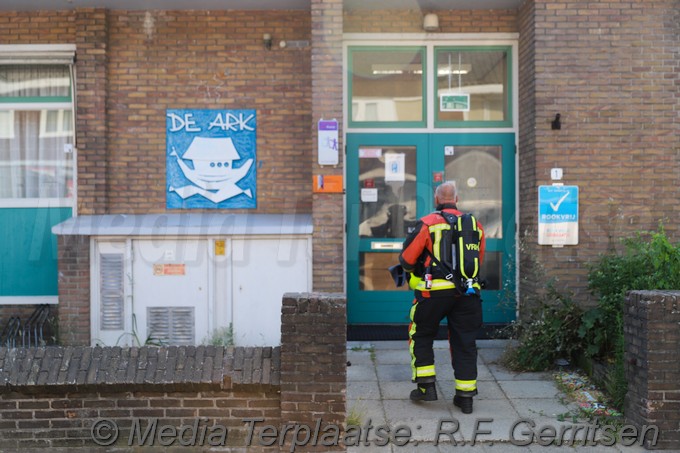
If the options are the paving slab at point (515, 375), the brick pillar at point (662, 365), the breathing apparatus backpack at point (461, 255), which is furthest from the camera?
the paving slab at point (515, 375)

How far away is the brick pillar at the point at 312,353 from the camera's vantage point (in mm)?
4746

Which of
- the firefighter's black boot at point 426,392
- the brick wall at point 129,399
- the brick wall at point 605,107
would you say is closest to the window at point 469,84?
the brick wall at point 605,107

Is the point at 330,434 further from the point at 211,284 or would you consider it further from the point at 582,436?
the point at 211,284

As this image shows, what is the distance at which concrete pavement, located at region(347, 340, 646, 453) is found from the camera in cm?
501

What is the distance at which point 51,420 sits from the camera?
191 inches

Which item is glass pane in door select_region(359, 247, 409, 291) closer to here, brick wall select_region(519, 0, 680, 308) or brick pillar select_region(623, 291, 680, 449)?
brick wall select_region(519, 0, 680, 308)

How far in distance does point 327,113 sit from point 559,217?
2.85 meters

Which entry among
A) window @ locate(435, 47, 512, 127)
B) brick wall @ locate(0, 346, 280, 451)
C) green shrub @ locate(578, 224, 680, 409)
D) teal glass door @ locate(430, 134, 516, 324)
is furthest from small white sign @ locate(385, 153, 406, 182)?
brick wall @ locate(0, 346, 280, 451)

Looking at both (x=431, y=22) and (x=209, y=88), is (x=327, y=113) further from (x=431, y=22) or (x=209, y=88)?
(x=431, y=22)

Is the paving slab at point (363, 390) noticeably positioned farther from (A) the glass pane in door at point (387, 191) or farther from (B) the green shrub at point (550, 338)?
(A) the glass pane in door at point (387, 191)

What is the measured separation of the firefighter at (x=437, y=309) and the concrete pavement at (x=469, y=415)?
0.89 ft

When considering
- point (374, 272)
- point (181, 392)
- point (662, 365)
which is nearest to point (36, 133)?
point (374, 272)

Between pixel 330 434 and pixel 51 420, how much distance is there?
80.2 inches

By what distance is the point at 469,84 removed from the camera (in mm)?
8336
